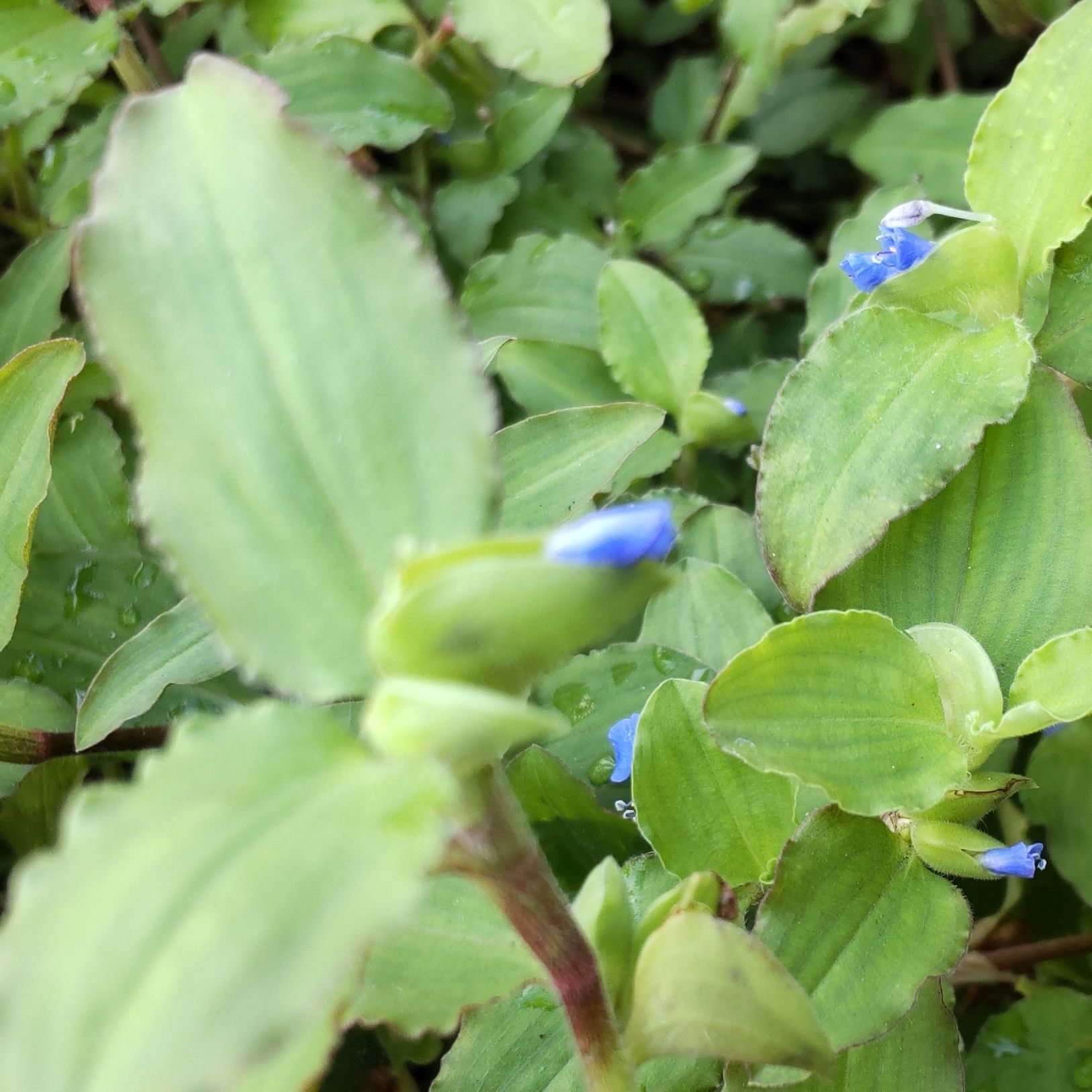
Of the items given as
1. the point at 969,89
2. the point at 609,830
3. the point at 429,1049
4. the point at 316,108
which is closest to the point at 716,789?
the point at 609,830

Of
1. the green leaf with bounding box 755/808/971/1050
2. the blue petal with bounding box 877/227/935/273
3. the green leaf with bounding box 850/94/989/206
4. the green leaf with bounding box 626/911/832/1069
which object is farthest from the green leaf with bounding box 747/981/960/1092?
the green leaf with bounding box 850/94/989/206

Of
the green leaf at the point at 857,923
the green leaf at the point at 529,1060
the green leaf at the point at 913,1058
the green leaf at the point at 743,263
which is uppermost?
the green leaf at the point at 743,263

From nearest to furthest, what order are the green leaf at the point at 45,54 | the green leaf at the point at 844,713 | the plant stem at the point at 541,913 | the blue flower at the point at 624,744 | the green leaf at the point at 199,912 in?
the green leaf at the point at 199,912
the plant stem at the point at 541,913
the green leaf at the point at 844,713
the blue flower at the point at 624,744
the green leaf at the point at 45,54

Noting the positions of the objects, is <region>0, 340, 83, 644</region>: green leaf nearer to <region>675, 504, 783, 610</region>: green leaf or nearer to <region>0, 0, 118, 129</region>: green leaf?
<region>0, 0, 118, 129</region>: green leaf

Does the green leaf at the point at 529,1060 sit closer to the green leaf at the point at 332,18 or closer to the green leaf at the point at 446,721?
the green leaf at the point at 446,721

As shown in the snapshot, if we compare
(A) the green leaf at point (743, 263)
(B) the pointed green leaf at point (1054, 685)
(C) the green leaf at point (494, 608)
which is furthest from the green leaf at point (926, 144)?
(C) the green leaf at point (494, 608)

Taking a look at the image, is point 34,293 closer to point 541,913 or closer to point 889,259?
point 889,259
